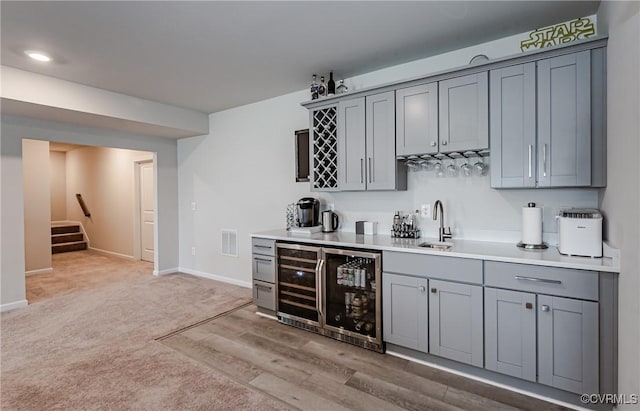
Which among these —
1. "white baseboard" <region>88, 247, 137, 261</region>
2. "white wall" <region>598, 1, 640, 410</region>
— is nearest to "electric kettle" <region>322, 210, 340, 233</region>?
"white wall" <region>598, 1, 640, 410</region>

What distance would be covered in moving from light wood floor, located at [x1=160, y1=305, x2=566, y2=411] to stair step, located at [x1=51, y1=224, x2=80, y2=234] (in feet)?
22.2

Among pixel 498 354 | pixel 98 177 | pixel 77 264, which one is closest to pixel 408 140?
pixel 498 354

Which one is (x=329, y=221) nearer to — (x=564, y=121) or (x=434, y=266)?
(x=434, y=266)

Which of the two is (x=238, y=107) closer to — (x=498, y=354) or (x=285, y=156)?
(x=285, y=156)

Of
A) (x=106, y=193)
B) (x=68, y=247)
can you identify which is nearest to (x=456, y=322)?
(x=106, y=193)

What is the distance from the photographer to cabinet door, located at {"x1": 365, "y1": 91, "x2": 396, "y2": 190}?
9.44ft

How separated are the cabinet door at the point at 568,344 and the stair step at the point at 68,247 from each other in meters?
9.28

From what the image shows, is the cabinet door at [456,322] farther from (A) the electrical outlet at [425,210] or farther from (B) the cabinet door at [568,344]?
(A) the electrical outlet at [425,210]

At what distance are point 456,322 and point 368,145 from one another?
66.1 inches

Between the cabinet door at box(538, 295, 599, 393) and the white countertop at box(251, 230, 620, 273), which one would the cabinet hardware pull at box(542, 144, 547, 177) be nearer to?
the white countertop at box(251, 230, 620, 273)

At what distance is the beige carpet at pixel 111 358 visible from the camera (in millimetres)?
2123

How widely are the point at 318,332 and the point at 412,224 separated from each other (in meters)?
1.39

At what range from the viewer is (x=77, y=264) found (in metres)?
6.30

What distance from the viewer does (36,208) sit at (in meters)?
5.83
